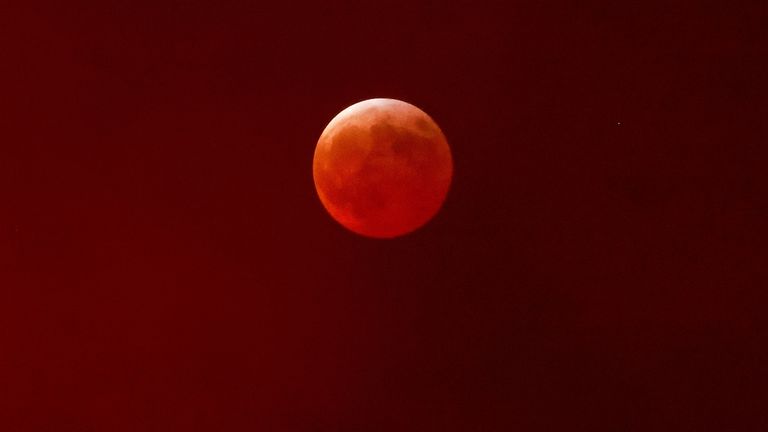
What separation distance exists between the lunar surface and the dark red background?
631mm

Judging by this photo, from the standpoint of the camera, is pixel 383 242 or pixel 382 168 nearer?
pixel 382 168

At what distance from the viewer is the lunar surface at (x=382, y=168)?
7.70 ft

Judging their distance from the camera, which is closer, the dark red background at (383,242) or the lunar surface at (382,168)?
the lunar surface at (382,168)

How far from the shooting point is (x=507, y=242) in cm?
310

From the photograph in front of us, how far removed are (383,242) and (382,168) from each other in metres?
0.85

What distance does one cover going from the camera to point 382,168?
2.33m

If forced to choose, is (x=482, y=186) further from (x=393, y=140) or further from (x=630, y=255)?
(x=393, y=140)

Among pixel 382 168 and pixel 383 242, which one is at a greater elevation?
pixel 383 242

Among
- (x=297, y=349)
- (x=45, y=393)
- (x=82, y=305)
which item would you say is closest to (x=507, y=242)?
(x=297, y=349)

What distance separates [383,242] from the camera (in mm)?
3154

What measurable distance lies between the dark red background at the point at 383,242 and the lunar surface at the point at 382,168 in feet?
2.07

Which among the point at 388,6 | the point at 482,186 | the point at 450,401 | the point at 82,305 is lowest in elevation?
the point at 450,401

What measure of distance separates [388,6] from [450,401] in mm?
1513

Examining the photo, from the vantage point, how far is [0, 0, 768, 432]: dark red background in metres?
2.99
